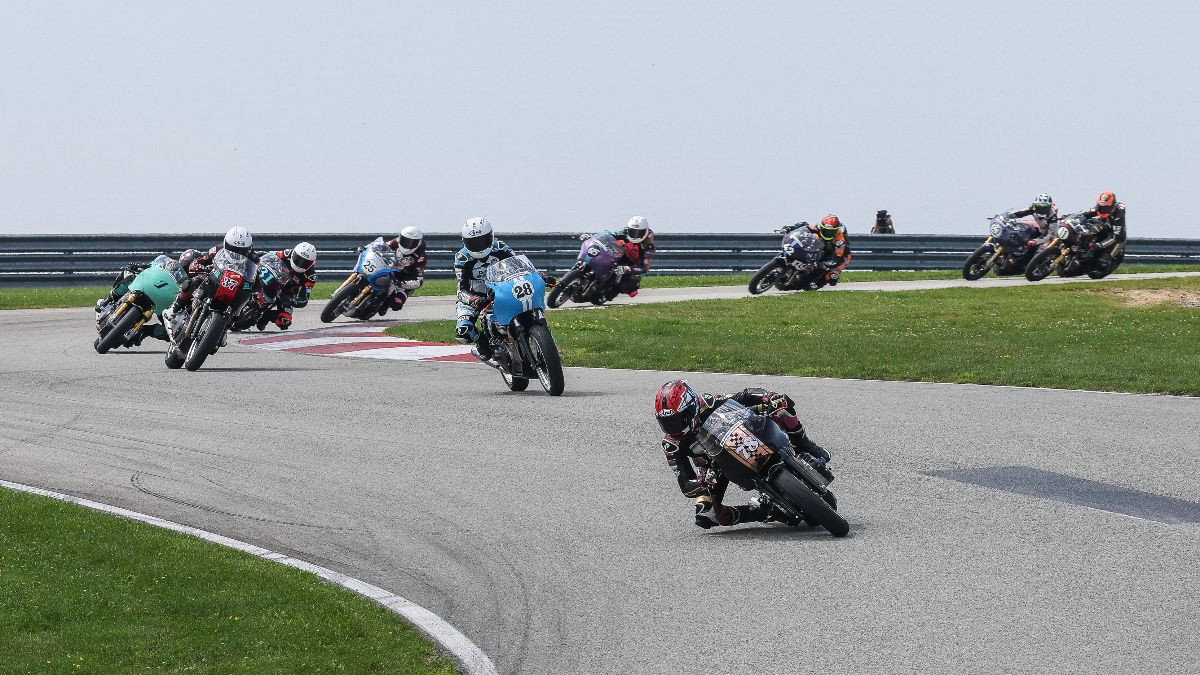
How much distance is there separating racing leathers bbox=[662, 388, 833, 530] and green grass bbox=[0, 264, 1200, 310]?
833 inches

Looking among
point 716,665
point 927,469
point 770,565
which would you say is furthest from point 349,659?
point 927,469

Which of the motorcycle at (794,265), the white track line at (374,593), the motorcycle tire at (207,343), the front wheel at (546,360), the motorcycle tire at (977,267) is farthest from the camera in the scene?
the motorcycle tire at (977,267)

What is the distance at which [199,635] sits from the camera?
6668 mm

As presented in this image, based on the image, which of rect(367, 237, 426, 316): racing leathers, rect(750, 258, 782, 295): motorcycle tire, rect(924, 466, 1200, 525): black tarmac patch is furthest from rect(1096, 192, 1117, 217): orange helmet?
rect(924, 466, 1200, 525): black tarmac patch

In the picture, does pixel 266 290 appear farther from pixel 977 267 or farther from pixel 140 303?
pixel 977 267

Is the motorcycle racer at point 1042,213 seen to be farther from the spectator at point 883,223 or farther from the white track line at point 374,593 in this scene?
the white track line at point 374,593

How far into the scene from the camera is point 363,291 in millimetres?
24422

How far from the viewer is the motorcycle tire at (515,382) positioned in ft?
50.0

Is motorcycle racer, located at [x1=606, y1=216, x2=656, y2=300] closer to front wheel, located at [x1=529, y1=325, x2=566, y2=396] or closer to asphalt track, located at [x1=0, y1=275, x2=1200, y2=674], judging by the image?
asphalt track, located at [x1=0, y1=275, x2=1200, y2=674]

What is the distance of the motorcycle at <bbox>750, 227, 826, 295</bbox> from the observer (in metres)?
29.0

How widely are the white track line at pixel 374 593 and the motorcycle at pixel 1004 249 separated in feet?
82.4

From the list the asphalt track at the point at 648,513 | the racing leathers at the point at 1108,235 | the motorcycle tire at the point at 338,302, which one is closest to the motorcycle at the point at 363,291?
the motorcycle tire at the point at 338,302

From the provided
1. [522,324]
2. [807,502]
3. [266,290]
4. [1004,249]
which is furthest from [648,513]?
[1004,249]

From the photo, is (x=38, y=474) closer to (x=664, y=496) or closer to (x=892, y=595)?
(x=664, y=496)
